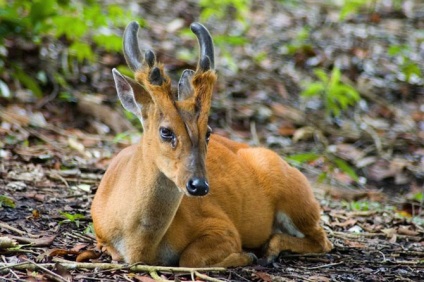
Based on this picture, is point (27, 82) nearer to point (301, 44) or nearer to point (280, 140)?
point (280, 140)

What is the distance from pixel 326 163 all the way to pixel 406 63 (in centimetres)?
413

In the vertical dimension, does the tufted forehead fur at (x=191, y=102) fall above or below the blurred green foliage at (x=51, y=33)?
above

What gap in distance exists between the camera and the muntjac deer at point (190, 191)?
15.7ft

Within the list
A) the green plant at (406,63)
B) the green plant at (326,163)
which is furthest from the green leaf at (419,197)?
the green plant at (406,63)

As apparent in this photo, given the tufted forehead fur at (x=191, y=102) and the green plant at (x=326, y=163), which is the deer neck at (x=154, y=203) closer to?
the tufted forehead fur at (x=191, y=102)

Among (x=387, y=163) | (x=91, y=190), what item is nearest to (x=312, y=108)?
(x=387, y=163)

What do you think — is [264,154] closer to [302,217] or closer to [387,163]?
[302,217]

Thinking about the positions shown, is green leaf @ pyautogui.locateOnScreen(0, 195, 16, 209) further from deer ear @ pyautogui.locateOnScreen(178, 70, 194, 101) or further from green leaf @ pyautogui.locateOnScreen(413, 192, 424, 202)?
green leaf @ pyautogui.locateOnScreen(413, 192, 424, 202)

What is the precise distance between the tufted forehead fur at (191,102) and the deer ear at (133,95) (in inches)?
6.1

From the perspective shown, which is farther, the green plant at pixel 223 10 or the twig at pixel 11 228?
the green plant at pixel 223 10

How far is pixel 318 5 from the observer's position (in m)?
16.8

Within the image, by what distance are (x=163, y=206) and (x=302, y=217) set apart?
166cm

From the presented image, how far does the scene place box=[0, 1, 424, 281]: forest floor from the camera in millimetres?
5477

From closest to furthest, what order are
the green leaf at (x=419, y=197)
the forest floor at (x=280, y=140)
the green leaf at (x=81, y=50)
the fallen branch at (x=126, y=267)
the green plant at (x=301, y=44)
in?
the fallen branch at (x=126, y=267)
the forest floor at (x=280, y=140)
the green leaf at (x=419, y=197)
the green leaf at (x=81, y=50)
the green plant at (x=301, y=44)
